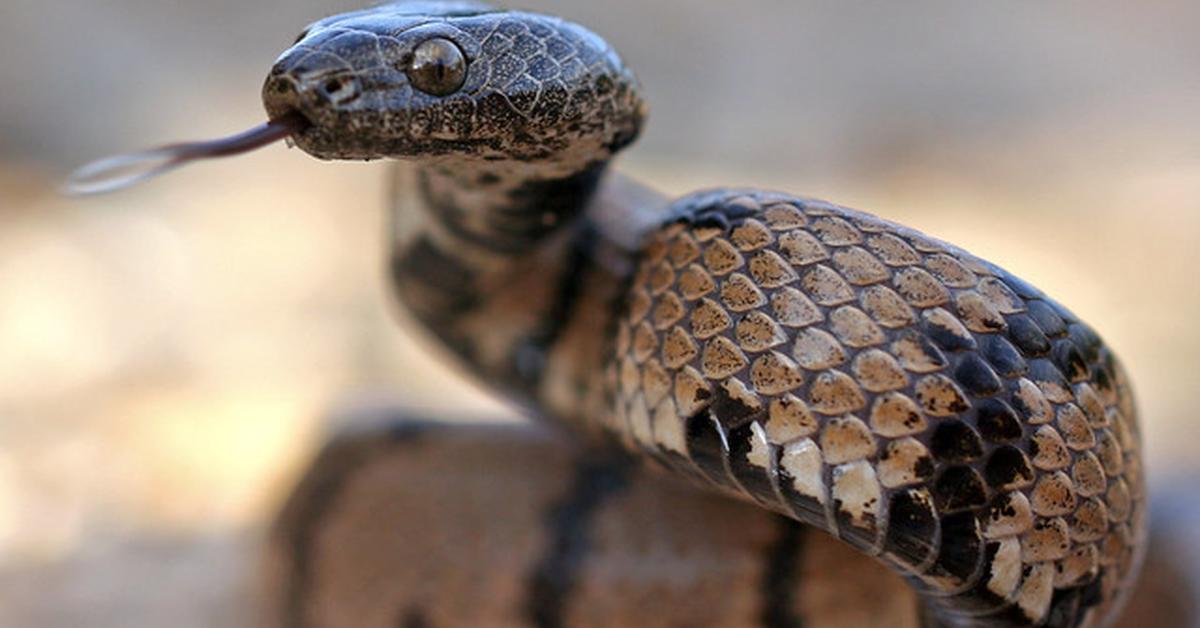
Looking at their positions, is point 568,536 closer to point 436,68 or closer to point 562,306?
point 562,306

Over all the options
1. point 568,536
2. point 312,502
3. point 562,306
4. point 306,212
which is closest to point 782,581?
point 568,536

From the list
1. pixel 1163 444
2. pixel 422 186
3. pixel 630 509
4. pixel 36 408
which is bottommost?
pixel 36 408

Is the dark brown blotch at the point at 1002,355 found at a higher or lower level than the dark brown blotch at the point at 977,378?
higher

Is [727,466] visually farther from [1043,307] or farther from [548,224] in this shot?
[548,224]

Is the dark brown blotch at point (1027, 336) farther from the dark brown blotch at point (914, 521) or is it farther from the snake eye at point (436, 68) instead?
the snake eye at point (436, 68)

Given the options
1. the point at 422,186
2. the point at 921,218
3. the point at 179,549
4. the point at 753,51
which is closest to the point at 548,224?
the point at 422,186

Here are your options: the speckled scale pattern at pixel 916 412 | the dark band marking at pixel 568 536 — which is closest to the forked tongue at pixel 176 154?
the speckled scale pattern at pixel 916 412
